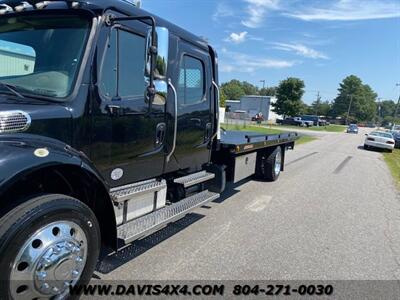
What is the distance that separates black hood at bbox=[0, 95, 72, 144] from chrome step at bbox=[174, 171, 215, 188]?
2114 mm

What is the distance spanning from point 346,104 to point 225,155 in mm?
135386

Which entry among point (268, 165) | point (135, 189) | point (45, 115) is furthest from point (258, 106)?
point (45, 115)

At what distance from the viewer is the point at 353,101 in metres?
130

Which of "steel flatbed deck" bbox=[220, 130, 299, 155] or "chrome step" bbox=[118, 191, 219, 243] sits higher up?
"steel flatbed deck" bbox=[220, 130, 299, 155]

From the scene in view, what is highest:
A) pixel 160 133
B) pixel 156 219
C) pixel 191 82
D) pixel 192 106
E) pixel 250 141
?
pixel 191 82

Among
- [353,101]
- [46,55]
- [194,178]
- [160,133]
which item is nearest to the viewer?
[46,55]

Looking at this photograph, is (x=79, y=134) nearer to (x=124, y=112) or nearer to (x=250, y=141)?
(x=124, y=112)

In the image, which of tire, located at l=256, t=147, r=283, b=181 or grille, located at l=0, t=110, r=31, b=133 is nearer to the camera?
grille, located at l=0, t=110, r=31, b=133

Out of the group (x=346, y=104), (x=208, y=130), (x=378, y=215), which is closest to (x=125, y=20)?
(x=208, y=130)

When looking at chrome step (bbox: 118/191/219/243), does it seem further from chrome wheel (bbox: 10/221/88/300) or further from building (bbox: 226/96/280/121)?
building (bbox: 226/96/280/121)

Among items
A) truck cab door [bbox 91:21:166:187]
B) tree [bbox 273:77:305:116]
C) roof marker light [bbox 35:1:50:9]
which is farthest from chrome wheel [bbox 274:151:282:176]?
tree [bbox 273:77:305:116]

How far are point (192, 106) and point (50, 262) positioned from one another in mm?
2968

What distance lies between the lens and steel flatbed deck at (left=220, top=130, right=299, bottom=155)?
20.9ft

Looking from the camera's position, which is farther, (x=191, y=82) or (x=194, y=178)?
(x=194, y=178)
